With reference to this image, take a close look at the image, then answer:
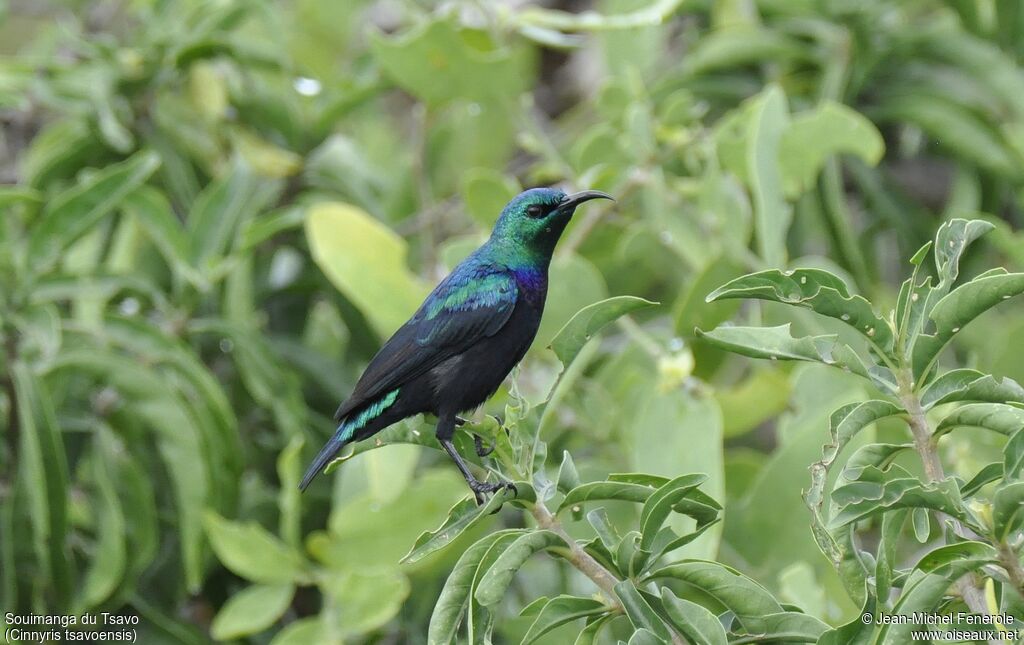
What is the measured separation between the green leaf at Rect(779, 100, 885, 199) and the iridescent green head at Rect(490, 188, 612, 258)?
0.86 meters

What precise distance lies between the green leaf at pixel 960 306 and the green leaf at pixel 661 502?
1.26ft

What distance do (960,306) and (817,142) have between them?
6.33ft

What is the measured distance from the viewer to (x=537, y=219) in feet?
9.83

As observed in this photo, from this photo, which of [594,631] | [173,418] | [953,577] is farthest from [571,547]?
[173,418]

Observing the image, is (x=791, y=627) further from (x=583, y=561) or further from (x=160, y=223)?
(x=160, y=223)

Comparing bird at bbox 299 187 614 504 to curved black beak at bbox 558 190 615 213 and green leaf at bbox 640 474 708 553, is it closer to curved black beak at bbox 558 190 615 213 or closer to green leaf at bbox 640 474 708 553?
curved black beak at bbox 558 190 615 213

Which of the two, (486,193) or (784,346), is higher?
(784,346)

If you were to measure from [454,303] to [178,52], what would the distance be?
6.23 feet

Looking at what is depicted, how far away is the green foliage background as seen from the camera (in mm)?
3254

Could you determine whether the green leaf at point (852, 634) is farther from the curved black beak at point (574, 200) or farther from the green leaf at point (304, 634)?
the green leaf at point (304, 634)

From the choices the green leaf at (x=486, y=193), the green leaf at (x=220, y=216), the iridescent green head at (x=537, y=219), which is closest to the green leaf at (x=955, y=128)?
the green leaf at (x=486, y=193)

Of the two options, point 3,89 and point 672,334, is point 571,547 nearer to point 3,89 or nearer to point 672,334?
point 672,334

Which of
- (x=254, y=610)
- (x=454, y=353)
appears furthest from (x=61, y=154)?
(x=454, y=353)

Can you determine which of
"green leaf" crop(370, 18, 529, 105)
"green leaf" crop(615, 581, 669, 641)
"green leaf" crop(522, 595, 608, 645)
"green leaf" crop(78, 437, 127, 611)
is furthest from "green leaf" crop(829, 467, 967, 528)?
"green leaf" crop(370, 18, 529, 105)
